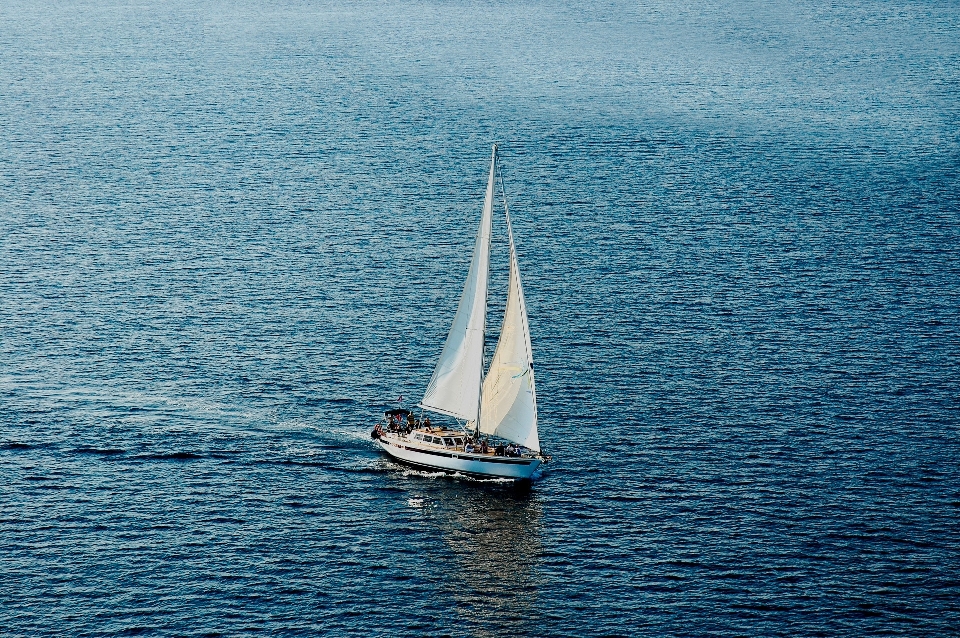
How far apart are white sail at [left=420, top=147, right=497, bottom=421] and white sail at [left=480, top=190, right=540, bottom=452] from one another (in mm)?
1755

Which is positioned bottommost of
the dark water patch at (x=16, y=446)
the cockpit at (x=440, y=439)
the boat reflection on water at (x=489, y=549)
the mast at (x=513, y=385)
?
the boat reflection on water at (x=489, y=549)

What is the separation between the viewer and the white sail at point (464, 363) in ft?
435

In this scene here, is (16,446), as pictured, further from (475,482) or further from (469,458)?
(475,482)

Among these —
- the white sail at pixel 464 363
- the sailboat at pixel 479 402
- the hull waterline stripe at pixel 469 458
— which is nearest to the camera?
the hull waterline stripe at pixel 469 458

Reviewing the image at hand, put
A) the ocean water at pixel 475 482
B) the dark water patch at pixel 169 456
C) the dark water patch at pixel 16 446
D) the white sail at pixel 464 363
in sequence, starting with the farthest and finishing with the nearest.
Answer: the dark water patch at pixel 16 446 → the white sail at pixel 464 363 → the dark water patch at pixel 169 456 → the ocean water at pixel 475 482

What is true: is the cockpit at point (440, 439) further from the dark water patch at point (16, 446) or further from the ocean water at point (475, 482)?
the dark water patch at point (16, 446)

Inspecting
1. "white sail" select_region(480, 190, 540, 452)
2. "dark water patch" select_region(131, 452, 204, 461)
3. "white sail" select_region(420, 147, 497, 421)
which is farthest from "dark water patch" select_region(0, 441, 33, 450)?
"white sail" select_region(480, 190, 540, 452)

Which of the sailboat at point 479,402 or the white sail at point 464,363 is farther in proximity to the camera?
the white sail at point 464,363

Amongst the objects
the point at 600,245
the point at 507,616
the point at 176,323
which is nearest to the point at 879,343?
the point at 600,245

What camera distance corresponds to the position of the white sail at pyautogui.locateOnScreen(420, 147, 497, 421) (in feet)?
435

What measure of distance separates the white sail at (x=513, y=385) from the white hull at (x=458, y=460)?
8.00ft

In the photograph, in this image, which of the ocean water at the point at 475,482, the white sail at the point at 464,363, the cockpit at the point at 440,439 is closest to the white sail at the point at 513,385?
the white sail at the point at 464,363

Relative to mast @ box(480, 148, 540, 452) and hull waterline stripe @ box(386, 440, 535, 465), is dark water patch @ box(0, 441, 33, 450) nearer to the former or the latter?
hull waterline stripe @ box(386, 440, 535, 465)

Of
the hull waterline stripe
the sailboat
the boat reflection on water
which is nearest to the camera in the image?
the boat reflection on water
